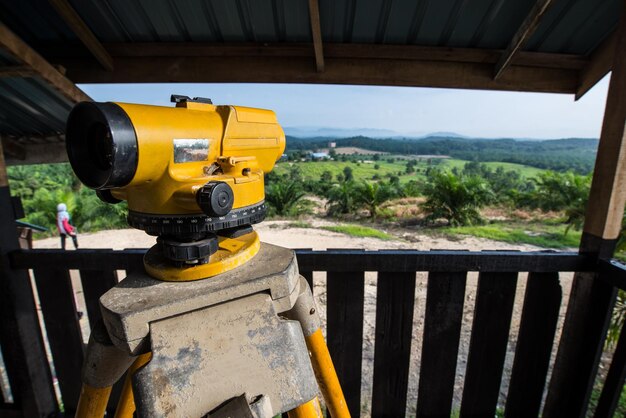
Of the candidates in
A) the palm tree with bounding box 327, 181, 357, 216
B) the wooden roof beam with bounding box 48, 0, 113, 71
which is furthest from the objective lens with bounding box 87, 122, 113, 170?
the palm tree with bounding box 327, 181, 357, 216

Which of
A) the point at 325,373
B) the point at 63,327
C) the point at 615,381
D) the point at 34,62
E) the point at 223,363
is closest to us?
the point at 223,363

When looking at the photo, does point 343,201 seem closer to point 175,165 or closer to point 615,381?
point 615,381

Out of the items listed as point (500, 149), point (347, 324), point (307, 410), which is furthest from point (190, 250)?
point (500, 149)

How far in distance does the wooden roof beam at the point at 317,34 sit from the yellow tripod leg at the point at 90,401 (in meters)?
1.76

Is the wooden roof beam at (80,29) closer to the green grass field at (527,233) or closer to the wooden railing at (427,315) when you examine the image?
the wooden railing at (427,315)

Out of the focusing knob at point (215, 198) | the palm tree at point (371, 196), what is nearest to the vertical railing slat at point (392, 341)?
the focusing knob at point (215, 198)

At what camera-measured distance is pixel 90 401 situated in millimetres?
842

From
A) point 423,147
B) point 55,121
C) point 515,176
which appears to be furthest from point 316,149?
point 55,121

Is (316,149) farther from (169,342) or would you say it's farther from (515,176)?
(169,342)

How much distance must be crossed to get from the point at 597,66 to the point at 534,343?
1.55 meters

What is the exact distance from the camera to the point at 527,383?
1670mm

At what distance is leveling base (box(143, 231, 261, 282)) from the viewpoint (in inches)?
30.9

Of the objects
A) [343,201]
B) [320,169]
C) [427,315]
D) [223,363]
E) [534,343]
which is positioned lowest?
[343,201]

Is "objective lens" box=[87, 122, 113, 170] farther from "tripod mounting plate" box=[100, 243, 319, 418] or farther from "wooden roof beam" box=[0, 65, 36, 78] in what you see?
"wooden roof beam" box=[0, 65, 36, 78]
